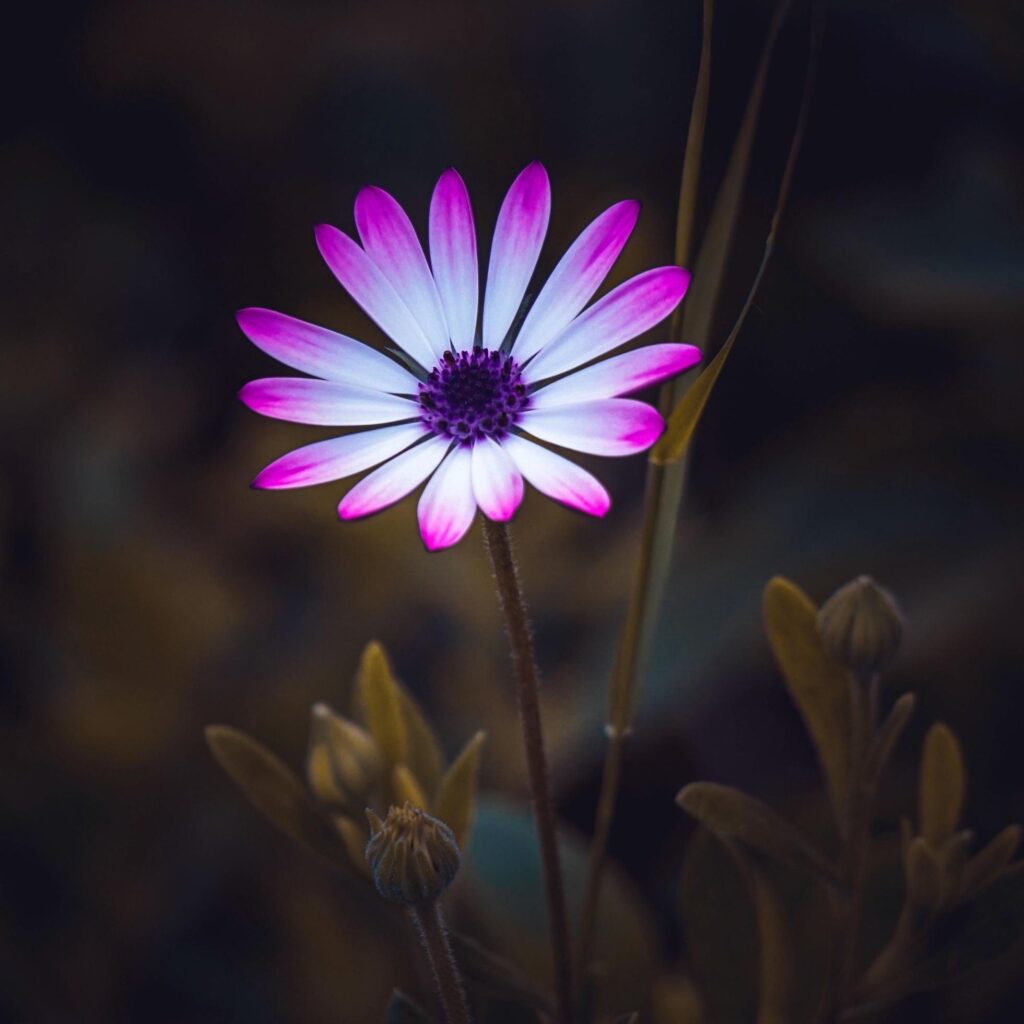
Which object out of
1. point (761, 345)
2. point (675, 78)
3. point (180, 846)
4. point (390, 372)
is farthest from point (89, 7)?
point (390, 372)

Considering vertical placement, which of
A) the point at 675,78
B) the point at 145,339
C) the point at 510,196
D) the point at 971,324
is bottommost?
the point at 510,196

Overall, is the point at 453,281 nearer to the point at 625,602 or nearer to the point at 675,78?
the point at 625,602

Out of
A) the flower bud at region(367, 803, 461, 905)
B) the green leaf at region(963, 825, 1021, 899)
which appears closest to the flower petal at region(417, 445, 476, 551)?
the flower bud at region(367, 803, 461, 905)

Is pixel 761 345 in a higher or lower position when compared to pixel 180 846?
higher

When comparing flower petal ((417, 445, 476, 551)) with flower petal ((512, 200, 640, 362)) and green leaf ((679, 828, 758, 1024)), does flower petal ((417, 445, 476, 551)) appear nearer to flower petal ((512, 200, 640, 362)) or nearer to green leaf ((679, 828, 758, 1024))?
flower petal ((512, 200, 640, 362))

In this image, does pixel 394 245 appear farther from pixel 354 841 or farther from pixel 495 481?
pixel 354 841
